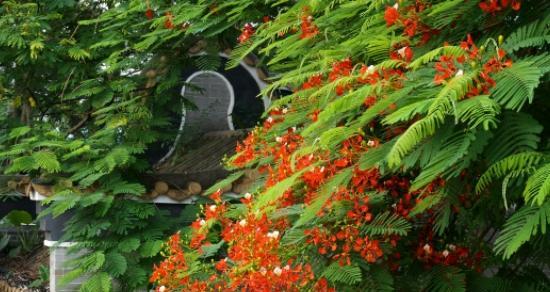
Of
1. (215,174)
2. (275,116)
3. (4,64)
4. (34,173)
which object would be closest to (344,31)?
(275,116)

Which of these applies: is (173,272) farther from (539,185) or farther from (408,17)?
(539,185)

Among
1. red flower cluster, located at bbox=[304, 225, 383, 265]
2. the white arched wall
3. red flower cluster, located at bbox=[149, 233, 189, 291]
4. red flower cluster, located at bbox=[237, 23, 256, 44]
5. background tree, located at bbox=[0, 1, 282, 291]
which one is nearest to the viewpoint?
red flower cluster, located at bbox=[304, 225, 383, 265]

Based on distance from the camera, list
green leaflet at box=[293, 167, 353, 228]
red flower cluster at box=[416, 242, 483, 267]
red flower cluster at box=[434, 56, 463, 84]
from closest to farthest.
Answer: red flower cluster at box=[434, 56, 463, 84], green leaflet at box=[293, 167, 353, 228], red flower cluster at box=[416, 242, 483, 267]

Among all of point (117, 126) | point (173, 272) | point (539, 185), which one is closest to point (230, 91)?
point (117, 126)

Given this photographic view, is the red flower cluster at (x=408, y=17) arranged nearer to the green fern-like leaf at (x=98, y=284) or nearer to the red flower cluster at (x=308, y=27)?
the red flower cluster at (x=308, y=27)

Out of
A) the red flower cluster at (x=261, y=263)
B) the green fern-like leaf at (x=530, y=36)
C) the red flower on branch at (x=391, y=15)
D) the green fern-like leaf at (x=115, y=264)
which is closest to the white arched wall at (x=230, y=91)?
the green fern-like leaf at (x=115, y=264)

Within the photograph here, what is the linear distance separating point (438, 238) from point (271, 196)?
1037 millimetres

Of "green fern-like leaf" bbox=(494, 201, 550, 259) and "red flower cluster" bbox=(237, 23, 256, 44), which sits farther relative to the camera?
"red flower cluster" bbox=(237, 23, 256, 44)

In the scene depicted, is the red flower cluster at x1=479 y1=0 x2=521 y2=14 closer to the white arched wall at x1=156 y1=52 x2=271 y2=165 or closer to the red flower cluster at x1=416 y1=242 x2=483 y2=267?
the red flower cluster at x1=416 y1=242 x2=483 y2=267

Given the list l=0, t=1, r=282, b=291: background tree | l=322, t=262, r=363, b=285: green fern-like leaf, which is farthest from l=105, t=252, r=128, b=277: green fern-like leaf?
l=322, t=262, r=363, b=285: green fern-like leaf

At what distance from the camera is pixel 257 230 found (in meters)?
4.88

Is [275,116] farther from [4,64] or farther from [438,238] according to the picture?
[4,64]

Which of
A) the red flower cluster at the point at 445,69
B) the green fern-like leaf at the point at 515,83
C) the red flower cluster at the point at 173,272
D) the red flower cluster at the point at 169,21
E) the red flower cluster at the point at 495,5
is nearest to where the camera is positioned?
the green fern-like leaf at the point at 515,83

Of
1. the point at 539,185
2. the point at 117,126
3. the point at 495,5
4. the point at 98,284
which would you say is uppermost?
the point at 495,5
